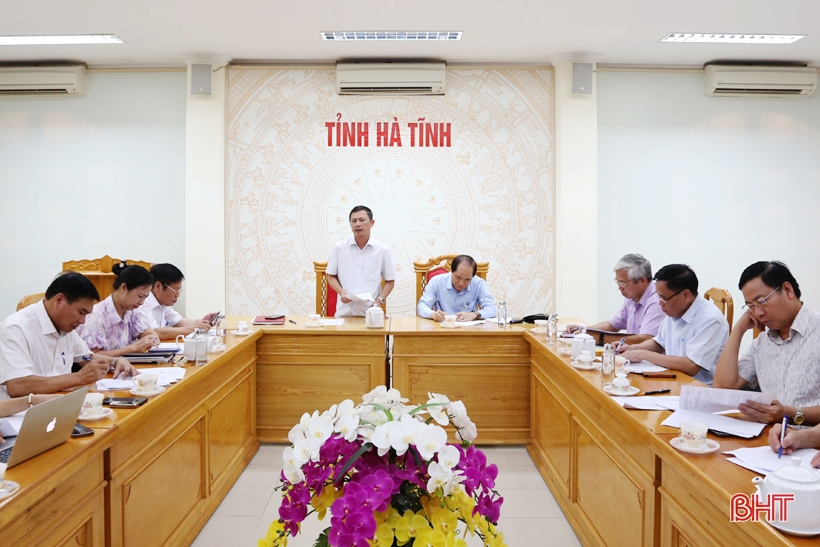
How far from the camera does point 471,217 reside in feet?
17.9

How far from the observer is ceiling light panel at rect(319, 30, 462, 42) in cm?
463

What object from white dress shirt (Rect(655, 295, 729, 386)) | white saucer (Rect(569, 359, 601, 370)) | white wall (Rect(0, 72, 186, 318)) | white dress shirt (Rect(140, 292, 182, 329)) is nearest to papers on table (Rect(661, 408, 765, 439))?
white saucer (Rect(569, 359, 601, 370))

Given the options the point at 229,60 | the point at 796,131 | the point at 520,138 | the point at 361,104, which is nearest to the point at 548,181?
the point at 520,138

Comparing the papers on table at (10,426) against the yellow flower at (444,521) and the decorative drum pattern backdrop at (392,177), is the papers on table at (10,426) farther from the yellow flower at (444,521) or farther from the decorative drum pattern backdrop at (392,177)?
the decorative drum pattern backdrop at (392,177)

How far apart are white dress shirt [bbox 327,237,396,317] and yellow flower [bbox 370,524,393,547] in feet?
11.5

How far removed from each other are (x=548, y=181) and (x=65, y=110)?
4.41m

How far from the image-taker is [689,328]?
9.18 feet

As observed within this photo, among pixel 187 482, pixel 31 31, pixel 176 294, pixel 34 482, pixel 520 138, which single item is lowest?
pixel 187 482

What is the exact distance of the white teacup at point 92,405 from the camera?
6.00 ft

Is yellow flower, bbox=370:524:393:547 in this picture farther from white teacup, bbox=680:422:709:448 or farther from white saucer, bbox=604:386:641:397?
white saucer, bbox=604:386:641:397

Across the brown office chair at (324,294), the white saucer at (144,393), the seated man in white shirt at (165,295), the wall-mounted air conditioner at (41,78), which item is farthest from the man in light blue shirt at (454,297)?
the wall-mounted air conditioner at (41,78)

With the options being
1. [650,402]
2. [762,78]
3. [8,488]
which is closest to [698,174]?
[762,78]

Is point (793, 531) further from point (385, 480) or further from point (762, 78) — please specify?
point (762, 78)

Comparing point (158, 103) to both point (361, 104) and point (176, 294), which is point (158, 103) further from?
point (176, 294)
